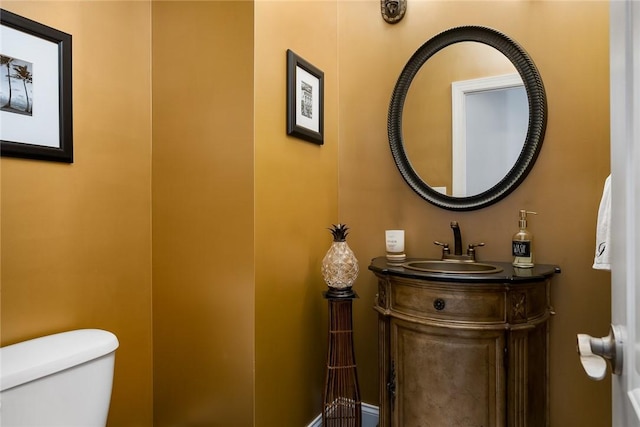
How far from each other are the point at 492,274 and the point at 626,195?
87 centimetres

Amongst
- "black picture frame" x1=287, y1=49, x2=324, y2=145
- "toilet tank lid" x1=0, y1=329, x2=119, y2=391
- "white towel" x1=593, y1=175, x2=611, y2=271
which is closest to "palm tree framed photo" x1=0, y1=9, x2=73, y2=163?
"toilet tank lid" x1=0, y1=329, x2=119, y2=391

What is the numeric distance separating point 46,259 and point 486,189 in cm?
173

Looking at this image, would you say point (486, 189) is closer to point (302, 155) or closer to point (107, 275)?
point (302, 155)

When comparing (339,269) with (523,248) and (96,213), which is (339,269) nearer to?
(523,248)

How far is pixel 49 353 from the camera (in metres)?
1.14

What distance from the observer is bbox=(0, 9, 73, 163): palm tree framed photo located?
47.8 inches

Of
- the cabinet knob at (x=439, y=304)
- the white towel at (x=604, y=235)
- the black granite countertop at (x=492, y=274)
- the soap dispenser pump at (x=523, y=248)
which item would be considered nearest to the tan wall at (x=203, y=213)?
the black granite countertop at (x=492, y=274)

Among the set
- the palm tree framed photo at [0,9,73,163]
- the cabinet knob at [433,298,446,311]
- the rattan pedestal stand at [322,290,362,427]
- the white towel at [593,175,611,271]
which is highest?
the palm tree framed photo at [0,9,73,163]

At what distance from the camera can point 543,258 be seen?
1657 millimetres

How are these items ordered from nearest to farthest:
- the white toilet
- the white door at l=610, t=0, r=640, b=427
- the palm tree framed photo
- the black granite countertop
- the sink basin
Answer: the white door at l=610, t=0, r=640, b=427 → the white toilet → the palm tree framed photo → the black granite countertop → the sink basin

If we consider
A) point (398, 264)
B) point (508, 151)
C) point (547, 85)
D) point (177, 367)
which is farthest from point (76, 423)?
point (547, 85)

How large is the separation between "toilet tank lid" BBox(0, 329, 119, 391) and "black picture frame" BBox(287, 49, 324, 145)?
41.3 inches

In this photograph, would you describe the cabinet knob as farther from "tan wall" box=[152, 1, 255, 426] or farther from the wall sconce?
the wall sconce

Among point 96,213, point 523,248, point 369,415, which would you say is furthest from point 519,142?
point 96,213
